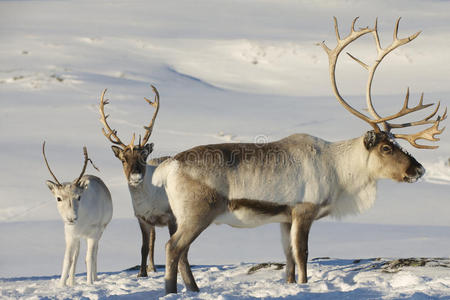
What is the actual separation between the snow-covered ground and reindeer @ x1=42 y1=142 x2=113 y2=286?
397mm

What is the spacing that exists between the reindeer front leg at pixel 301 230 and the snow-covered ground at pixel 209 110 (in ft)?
1.58

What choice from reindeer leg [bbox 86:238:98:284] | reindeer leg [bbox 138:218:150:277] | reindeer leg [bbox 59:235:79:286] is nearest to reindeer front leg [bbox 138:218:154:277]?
reindeer leg [bbox 138:218:150:277]

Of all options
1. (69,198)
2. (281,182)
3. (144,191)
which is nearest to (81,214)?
(69,198)

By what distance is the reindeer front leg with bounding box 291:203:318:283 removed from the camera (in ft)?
29.1

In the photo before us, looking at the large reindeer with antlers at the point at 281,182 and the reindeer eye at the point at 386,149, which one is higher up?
the reindeer eye at the point at 386,149

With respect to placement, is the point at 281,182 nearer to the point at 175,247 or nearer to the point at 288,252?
the point at 288,252

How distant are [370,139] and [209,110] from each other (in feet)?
64.2

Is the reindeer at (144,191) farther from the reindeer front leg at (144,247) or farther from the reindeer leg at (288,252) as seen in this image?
the reindeer leg at (288,252)

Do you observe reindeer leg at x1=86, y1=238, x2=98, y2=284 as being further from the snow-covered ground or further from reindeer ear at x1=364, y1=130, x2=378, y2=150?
reindeer ear at x1=364, y1=130, x2=378, y2=150

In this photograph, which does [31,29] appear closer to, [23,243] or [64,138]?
[64,138]

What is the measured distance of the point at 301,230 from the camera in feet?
29.1

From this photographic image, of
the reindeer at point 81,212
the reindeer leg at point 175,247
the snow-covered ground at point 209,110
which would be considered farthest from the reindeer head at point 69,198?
the reindeer leg at point 175,247

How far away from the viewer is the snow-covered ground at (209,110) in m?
10.2

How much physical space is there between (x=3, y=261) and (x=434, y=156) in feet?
37.5
